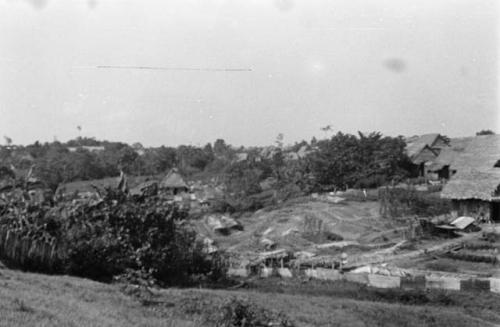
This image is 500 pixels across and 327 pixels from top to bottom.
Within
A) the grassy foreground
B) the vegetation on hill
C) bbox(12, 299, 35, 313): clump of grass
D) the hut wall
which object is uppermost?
the vegetation on hill

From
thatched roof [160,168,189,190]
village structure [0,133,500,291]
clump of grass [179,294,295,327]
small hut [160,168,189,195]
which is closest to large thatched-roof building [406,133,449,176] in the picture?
village structure [0,133,500,291]

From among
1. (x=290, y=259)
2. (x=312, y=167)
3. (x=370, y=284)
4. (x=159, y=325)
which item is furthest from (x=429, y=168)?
(x=159, y=325)

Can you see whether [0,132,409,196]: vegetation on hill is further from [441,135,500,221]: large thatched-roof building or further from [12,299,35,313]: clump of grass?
[12,299,35,313]: clump of grass

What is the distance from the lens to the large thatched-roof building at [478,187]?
3212 cm

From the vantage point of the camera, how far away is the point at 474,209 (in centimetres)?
3291

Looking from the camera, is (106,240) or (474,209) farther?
(474,209)

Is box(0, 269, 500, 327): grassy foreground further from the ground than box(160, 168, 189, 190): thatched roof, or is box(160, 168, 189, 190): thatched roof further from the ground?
box(160, 168, 189, 190): thatched roof

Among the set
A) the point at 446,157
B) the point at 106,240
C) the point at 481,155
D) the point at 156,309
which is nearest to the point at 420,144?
the point at 446,157

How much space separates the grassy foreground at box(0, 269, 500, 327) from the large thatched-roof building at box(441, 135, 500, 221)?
1846 cm

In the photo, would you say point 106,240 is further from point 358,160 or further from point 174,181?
point 174,181

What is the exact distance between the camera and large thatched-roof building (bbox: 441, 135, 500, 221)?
3212 cm

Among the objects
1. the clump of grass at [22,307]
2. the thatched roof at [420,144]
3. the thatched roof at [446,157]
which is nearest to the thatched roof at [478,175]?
the thatched roof at [446,157]

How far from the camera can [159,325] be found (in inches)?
326

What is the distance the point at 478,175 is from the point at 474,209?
2009 millimetres
